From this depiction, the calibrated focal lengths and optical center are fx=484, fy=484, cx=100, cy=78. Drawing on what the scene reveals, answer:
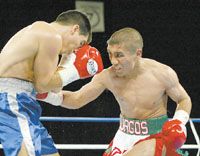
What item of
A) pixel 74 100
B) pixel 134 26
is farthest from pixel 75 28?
pixel 134 26

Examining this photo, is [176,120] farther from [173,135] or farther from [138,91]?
[138,91]

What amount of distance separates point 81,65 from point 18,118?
422 millimetres

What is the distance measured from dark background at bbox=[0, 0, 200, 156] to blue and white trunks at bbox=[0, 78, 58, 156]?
13.5ft

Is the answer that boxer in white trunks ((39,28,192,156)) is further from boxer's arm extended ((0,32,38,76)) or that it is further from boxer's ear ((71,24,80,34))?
boxer's arm extended ((0,32,38,76))

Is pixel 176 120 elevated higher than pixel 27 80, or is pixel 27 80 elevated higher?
pixel 27 80

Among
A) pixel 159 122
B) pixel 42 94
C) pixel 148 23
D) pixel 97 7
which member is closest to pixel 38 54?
pixel 42 94

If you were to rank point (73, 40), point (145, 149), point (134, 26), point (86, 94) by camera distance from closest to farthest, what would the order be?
point (145, 149) → point (73, 40) → point (86, 94) → point (134, 26)

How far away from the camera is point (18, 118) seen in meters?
1.95

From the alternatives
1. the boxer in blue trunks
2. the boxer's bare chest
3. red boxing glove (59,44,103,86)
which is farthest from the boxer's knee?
the boxer's bare chest

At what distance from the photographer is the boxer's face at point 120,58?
2.15 m

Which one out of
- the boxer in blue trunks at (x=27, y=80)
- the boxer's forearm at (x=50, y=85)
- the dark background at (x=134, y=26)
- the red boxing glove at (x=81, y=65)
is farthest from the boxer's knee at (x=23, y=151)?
the dark background at (x=134, y=26)

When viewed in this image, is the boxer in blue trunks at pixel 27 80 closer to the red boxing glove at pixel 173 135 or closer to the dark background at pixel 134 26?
the red boxing glove at pixel 173 135

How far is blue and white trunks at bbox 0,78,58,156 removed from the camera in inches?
75.3

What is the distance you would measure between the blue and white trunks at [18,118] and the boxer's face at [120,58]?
1.27ft
